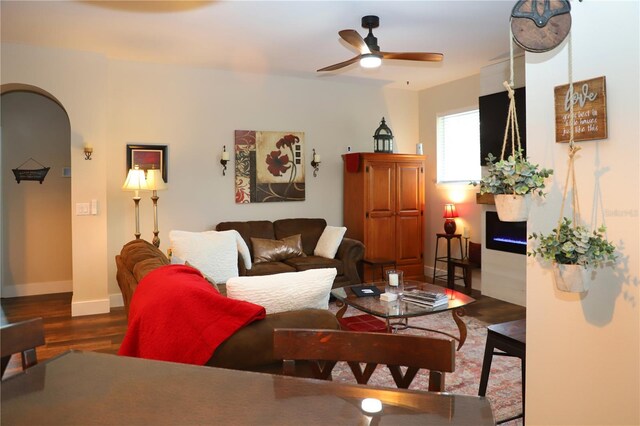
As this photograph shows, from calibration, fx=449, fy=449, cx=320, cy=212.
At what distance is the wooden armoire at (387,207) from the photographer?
610 cm

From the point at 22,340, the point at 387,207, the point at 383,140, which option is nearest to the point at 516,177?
the point at 22,340

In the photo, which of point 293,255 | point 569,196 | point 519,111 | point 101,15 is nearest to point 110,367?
point 569,196

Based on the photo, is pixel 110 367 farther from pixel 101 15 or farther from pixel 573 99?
pixel 101 15

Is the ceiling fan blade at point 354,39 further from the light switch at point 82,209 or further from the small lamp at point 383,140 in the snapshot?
the light switch at point 82,209

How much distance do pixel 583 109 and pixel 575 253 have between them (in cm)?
56

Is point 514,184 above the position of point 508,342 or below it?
above

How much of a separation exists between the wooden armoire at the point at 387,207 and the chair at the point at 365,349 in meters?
4.71

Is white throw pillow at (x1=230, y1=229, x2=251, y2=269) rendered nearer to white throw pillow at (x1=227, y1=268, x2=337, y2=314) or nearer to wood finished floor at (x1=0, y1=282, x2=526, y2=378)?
wood finished floor at (x1=0, y1=282, x2=526, y2=378)

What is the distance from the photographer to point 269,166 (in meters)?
6.05

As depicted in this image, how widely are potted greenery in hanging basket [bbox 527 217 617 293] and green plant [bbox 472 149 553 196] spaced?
0.56ft

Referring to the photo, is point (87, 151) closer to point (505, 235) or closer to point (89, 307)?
point (89, 307)

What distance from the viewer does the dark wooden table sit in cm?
90

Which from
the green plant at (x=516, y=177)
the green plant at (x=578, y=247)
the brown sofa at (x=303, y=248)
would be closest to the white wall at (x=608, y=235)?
the green plant at (x=578, y=247)

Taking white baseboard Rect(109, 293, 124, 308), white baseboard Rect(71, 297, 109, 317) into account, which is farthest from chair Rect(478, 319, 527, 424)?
white baseboard Rect(109, 293, 124, 308)
